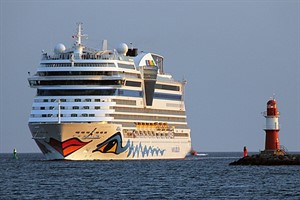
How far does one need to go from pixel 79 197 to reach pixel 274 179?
57.8ft

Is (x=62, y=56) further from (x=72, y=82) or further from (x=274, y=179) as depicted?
(x=274, y=179)

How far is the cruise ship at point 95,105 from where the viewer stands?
94000 millimetres

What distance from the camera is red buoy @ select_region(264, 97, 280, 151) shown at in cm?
8375

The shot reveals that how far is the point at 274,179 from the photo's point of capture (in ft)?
229

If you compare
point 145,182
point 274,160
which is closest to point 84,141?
point 274,160

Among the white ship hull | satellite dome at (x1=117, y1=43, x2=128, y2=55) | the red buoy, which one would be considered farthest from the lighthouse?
satellite dome at (x1=117, y1=43, x2=128, y2=55)

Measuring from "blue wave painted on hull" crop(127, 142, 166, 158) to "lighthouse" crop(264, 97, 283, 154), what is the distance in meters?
18.2

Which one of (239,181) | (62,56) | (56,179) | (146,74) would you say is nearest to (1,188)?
(56,179)

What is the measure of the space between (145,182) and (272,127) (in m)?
18.7

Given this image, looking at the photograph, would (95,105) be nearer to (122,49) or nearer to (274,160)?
(122,49)

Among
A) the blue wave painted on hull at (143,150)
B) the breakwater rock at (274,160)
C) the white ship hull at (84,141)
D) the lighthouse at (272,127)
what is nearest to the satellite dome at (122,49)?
the blue wave painted on hull at (143,150)

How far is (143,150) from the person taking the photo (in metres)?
104

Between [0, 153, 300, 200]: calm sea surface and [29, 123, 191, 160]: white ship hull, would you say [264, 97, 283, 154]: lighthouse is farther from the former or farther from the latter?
[29, 123, 191, 160]: white ship hull

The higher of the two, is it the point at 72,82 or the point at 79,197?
the point at 72,82
